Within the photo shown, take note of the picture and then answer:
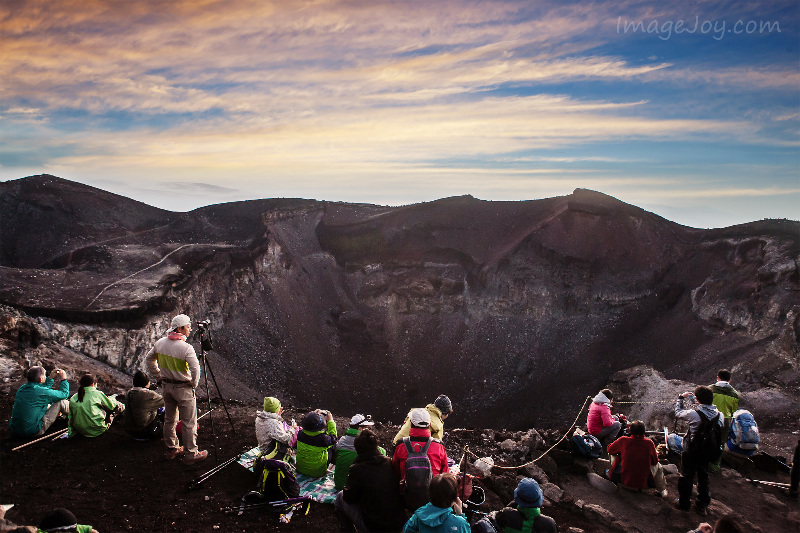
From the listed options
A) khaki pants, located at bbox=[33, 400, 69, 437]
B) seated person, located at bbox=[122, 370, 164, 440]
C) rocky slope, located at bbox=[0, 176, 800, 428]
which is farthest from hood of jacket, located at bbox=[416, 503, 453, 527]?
rocky slope, located at bbox=[0, 176, 800, 428]

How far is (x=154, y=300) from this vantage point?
19.6 metres

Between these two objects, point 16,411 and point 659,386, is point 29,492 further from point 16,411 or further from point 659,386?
point 659,386

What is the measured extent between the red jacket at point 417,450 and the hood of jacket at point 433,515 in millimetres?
1213

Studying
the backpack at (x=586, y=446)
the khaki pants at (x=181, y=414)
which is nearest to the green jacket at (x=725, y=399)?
the backpack at (x=586, y=446)

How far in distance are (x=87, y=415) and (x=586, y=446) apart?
9566mm

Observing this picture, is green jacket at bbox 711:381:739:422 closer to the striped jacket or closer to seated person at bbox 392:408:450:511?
seated person at bbox 392:408:450:511

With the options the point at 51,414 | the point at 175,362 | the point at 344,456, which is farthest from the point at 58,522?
the point at 51,414

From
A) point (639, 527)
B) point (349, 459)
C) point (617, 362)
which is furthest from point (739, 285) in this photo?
point (349, 459)

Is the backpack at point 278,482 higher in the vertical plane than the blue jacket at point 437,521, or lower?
lower

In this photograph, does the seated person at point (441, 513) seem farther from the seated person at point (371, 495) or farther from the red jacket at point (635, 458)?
the red jacket at point (635, 458)

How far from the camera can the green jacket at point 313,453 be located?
784 centimetres

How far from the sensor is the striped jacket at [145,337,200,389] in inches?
307

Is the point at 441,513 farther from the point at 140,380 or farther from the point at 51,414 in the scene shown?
the point at 51,414

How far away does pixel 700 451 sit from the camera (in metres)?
8.17
